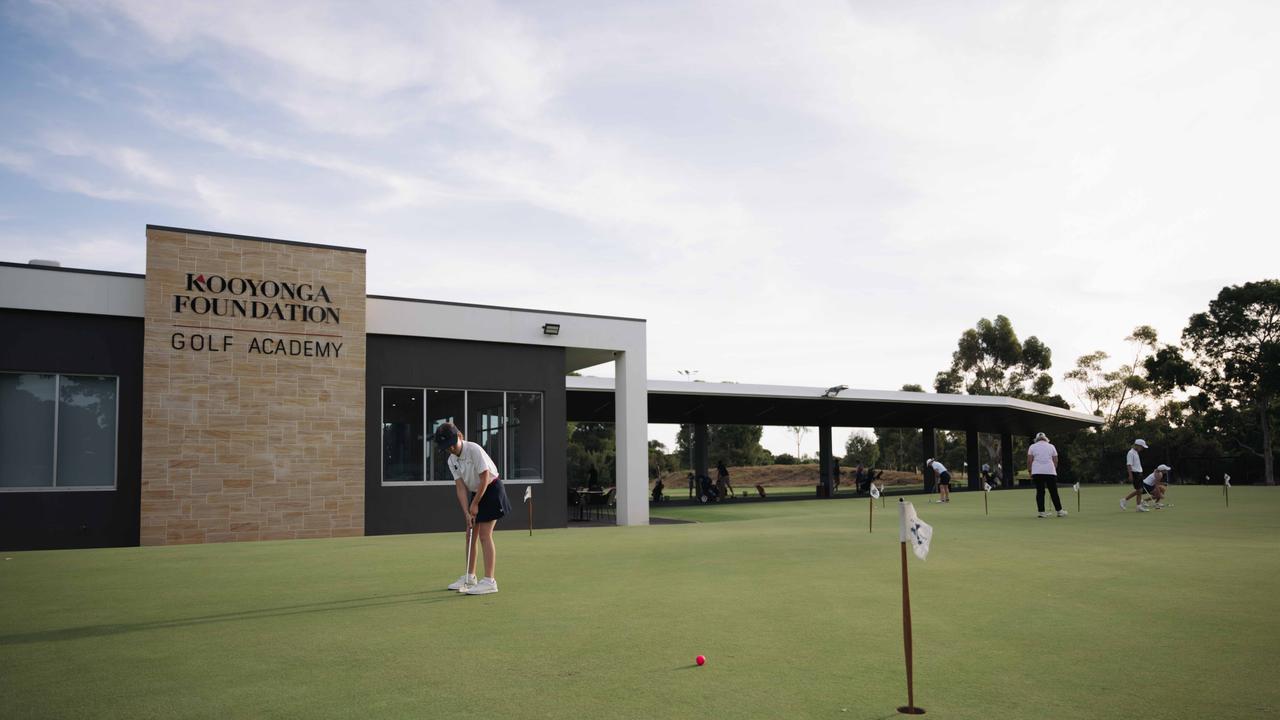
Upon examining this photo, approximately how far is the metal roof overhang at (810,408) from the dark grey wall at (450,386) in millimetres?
4841

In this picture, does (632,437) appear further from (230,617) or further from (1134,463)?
(230,617)

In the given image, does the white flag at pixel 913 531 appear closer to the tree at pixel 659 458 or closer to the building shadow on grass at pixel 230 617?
the building shadow on grass at pixel 230 617

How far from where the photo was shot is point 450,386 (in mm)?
20031

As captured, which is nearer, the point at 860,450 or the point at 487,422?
the point at 487,422

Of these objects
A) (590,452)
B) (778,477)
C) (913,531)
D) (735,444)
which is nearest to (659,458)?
(735,444)

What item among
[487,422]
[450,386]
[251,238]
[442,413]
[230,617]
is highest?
[251,238]

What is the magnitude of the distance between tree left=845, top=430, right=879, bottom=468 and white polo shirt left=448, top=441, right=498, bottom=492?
228ft

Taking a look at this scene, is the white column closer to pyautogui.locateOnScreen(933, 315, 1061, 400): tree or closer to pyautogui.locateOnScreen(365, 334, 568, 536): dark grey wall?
pyautogui.locateOnScreen(365, 334, 568, 536): dark grey wall

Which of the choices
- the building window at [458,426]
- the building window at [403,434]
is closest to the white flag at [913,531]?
the building window at [458,426]

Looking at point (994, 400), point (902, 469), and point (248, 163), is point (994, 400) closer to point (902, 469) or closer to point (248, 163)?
point (248, 163)

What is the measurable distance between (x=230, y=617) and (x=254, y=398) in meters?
10.6

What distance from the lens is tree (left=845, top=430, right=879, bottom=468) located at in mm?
77625

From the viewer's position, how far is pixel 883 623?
7191 mm

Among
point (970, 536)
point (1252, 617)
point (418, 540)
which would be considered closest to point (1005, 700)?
point (1252, 617)
